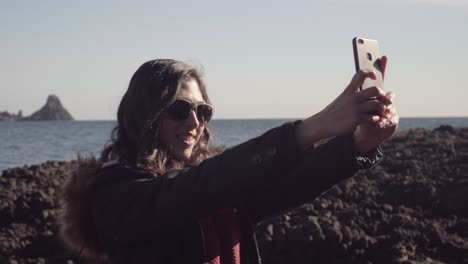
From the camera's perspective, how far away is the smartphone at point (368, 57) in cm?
241

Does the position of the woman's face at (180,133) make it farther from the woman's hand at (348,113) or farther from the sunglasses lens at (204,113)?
the woman's hand at (348,113)

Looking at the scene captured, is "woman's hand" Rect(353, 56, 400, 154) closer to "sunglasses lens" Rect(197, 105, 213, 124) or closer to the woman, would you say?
the woman

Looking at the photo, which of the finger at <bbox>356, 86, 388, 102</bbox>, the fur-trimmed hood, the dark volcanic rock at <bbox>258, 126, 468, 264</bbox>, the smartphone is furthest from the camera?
the dark volcanic rock at <bbox>258, 126, 468, 264</bbox>

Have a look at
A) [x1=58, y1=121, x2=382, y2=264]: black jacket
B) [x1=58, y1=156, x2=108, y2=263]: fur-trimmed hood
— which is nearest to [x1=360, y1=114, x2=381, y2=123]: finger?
[x1=58, y1=121, x2=382, y2=264]: black jacket

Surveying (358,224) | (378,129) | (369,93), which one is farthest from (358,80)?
(358,224)

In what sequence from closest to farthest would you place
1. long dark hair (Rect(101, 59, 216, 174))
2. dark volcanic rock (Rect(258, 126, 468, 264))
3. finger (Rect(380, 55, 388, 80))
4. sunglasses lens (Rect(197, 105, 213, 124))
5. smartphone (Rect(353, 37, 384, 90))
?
smartphone (Rect(353, 37, 384, 90)) → finger (Rect(380, 55, 388, 80)) → long dark hair (Rect(101, 59, 216, 174)) → sunglasses lens (Rect(197, 105, 213, 124)) → dark volcanic rock (Rect(258, 126, 468, 264))

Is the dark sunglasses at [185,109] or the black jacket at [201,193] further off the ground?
the dark sunglasses at [185,109]

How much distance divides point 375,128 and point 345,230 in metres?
7.32

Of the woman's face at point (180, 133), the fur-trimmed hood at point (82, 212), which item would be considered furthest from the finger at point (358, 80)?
the fur-trimmed hood at point (82, 212)

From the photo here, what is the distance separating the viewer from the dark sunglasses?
3.18m

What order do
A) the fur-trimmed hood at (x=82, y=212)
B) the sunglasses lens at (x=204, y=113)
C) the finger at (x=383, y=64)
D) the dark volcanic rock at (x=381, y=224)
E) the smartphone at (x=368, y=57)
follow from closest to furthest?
the smartphone at (x=368, y=57)
the finger at (x=383, y=64)
the fur-trimmed hood at (x=82, y=212)
the sunglasses lens at (x=204, y=113)
the dark volcanic rock at (x=381, y=224)

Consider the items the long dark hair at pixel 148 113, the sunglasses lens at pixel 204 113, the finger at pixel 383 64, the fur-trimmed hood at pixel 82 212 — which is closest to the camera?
the finger at pixel 383 64

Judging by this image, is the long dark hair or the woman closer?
the woman

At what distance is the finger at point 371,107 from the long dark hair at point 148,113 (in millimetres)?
1058
